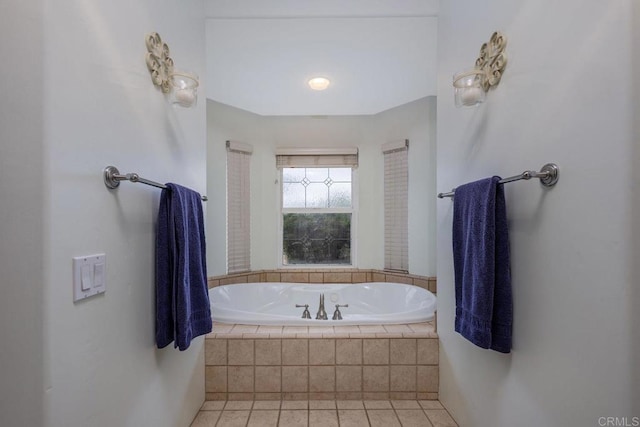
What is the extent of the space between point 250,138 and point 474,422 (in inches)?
120

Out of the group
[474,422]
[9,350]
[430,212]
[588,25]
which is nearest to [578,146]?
[588,25]

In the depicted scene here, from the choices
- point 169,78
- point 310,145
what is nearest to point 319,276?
point 310,145

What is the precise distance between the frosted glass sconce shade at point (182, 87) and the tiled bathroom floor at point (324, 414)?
5.26 ft

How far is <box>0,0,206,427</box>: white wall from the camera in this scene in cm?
71

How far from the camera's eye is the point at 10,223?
0.70m

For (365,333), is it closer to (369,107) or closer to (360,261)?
(360,261)

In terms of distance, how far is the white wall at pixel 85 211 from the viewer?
2.33 feet

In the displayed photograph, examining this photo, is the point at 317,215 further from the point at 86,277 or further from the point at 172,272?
the point at 86,277

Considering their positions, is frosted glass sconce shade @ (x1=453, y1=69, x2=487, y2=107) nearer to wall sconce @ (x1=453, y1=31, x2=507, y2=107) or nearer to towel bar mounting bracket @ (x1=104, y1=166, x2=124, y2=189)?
wall sconce @ (x1=453, y1=31, x2=507, y2=107)

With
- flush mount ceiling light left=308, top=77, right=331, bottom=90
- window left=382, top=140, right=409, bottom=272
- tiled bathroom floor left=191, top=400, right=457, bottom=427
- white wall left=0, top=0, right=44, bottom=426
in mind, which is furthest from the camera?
window left=382, top=140, right=409, bottom=272

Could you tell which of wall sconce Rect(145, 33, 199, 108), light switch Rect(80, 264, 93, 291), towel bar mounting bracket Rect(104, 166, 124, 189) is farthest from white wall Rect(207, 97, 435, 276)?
light switch Rect(80, 264, 93, 291)

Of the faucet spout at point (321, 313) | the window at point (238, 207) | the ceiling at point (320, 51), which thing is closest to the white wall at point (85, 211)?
the ceiling at point (320, 51)

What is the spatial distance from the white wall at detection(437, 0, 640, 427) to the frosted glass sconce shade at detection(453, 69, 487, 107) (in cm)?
5

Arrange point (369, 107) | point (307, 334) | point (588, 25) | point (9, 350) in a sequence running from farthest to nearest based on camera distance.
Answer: point (369, 107) < point (307, 334) < point (588, 25) < point (9, 350)
